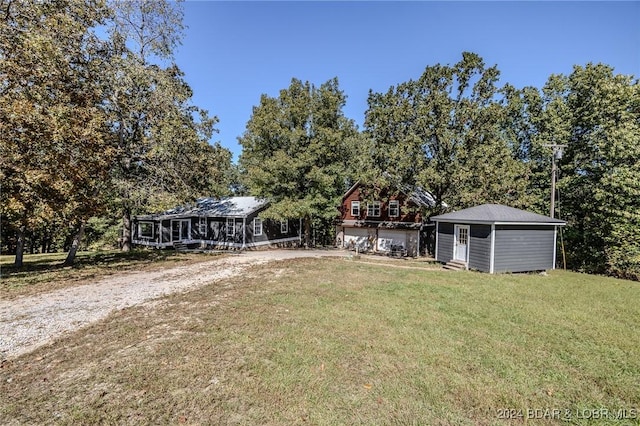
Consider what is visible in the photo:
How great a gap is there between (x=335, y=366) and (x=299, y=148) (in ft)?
62.5

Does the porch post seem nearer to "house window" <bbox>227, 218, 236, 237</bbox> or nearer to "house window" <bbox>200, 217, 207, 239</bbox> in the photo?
"house window" <bbox>227, 218, 236, 237</bbox>

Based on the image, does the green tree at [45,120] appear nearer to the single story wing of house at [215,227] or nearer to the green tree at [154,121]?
the green tree at [154,121]

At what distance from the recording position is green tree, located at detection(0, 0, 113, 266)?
983 centimetres

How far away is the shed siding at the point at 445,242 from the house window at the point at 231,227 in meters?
14.7

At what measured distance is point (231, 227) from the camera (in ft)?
77.2

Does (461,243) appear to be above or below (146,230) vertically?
above

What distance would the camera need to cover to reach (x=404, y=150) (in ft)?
66.0

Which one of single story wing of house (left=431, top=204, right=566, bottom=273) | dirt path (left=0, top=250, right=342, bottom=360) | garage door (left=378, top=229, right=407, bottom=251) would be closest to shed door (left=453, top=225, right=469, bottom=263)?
single story wing of house (left=431, top=204, right=566, bottom=273)

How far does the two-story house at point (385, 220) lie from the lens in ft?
73.8

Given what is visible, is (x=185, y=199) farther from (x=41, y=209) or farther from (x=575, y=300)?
(x=575, y=300)

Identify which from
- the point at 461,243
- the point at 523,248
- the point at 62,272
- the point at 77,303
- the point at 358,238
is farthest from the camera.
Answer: the point at 358,238

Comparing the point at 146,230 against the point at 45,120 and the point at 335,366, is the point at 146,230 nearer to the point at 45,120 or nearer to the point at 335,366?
the point at 45,120

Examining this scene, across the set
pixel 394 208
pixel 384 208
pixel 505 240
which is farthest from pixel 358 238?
pixel 505 240

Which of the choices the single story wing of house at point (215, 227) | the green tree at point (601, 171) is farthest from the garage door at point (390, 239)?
the green tree at point (601, 171)
